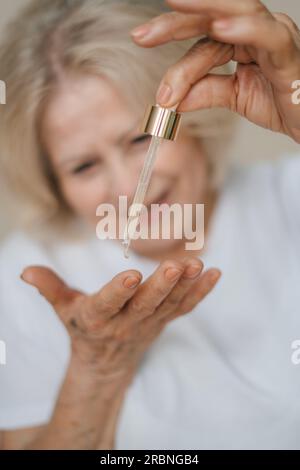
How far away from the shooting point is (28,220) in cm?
94

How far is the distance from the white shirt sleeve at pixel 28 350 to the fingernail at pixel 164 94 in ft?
1.50

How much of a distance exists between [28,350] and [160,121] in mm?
489

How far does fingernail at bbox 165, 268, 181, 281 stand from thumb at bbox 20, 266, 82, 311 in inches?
5.5

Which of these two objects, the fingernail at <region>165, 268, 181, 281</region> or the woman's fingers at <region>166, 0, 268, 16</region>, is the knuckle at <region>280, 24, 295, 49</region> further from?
the fingernail at <region>165, 268, 181, 281</region>

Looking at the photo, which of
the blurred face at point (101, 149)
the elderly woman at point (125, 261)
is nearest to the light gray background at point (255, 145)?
the elderly woman at point (125, 261)

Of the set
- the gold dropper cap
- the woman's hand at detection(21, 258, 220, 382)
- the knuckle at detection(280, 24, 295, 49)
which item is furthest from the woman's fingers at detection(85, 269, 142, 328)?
the knuckle at detection(280, 24, 295, 49)

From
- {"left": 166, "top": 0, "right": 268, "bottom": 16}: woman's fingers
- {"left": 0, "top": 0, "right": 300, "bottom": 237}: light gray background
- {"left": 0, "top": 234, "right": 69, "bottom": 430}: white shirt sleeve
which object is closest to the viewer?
{"left": 166, "top": 0, "right": 268, "bottom": 16}: woman's fingers

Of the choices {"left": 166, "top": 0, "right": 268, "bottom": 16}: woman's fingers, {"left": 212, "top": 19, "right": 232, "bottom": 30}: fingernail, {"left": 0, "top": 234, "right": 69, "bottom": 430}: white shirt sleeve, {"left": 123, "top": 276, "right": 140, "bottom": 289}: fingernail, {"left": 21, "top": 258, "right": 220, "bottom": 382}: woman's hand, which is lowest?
{"left": 0, "top": 234, "right": 69, "bottom": 430}: white shirt sleeve

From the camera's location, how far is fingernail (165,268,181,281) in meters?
0.50

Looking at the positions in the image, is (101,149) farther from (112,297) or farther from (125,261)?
(112,297)

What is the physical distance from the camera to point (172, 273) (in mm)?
500

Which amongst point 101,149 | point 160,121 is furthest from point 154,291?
point 101,149

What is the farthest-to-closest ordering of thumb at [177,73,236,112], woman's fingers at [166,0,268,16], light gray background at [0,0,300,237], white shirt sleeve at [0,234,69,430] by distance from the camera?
light gray background at [0,0,300,237]
white shirt sleeve at [0,234,69,430]
thumb at [177,73,236,112]
woman's fingers at [166,0,268,16]

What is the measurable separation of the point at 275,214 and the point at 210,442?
353mm
